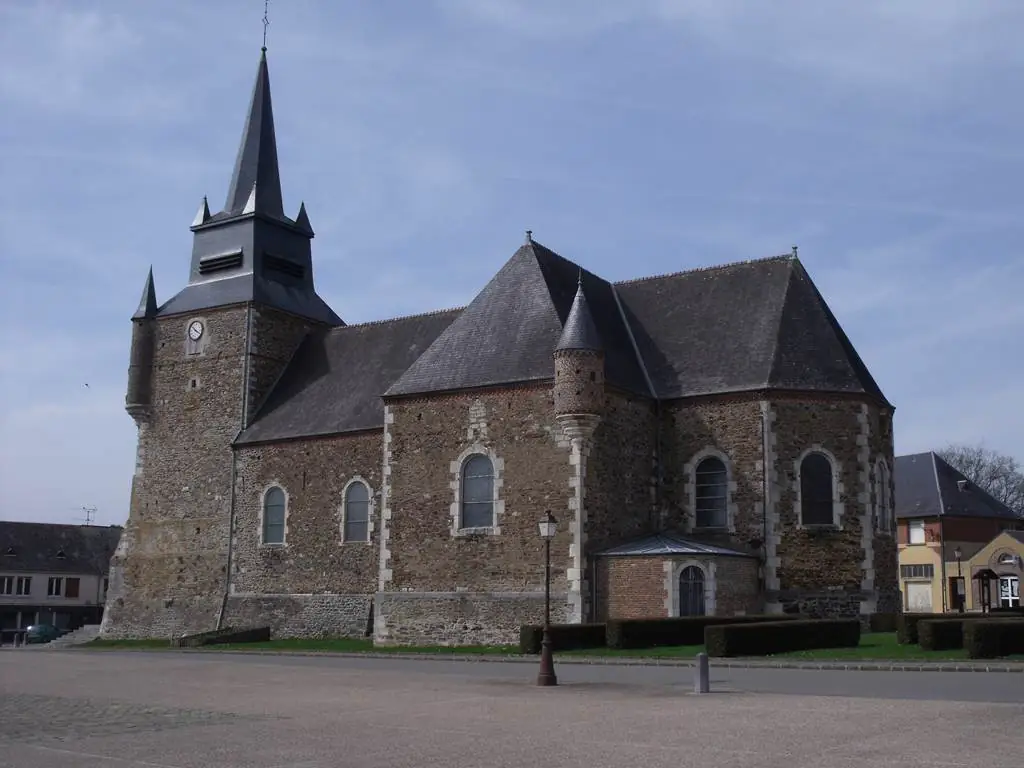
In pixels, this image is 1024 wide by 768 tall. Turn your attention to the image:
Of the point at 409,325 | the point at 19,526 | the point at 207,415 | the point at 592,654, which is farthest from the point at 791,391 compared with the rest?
the point at 19,526

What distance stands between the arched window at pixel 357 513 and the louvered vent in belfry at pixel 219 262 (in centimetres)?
1126

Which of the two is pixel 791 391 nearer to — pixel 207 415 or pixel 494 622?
pixel 494 622

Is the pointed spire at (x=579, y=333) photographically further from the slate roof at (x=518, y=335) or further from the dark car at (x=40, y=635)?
the dark car at (x=40, y=635)

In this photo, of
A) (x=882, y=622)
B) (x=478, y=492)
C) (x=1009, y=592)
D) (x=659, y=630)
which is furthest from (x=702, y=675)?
(x=1009, y=592)

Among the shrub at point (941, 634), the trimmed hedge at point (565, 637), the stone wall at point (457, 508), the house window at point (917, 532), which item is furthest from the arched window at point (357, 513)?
the house window at point (917, 532)

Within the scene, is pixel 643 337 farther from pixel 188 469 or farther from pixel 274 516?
pixel 188 469

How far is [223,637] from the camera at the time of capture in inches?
1403

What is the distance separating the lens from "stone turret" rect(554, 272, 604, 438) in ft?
98.2

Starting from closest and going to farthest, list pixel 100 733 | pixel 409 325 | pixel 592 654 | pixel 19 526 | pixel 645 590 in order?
pixel 100 733 < pixel 592 654 < pixel 645 590 < pixel 409 325 < pixel 19 526

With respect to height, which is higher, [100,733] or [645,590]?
[645,590]

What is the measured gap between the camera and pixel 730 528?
31594 millimetres

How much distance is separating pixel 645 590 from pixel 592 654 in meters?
4.03

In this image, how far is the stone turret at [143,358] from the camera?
139ft

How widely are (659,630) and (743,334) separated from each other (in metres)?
10.7
